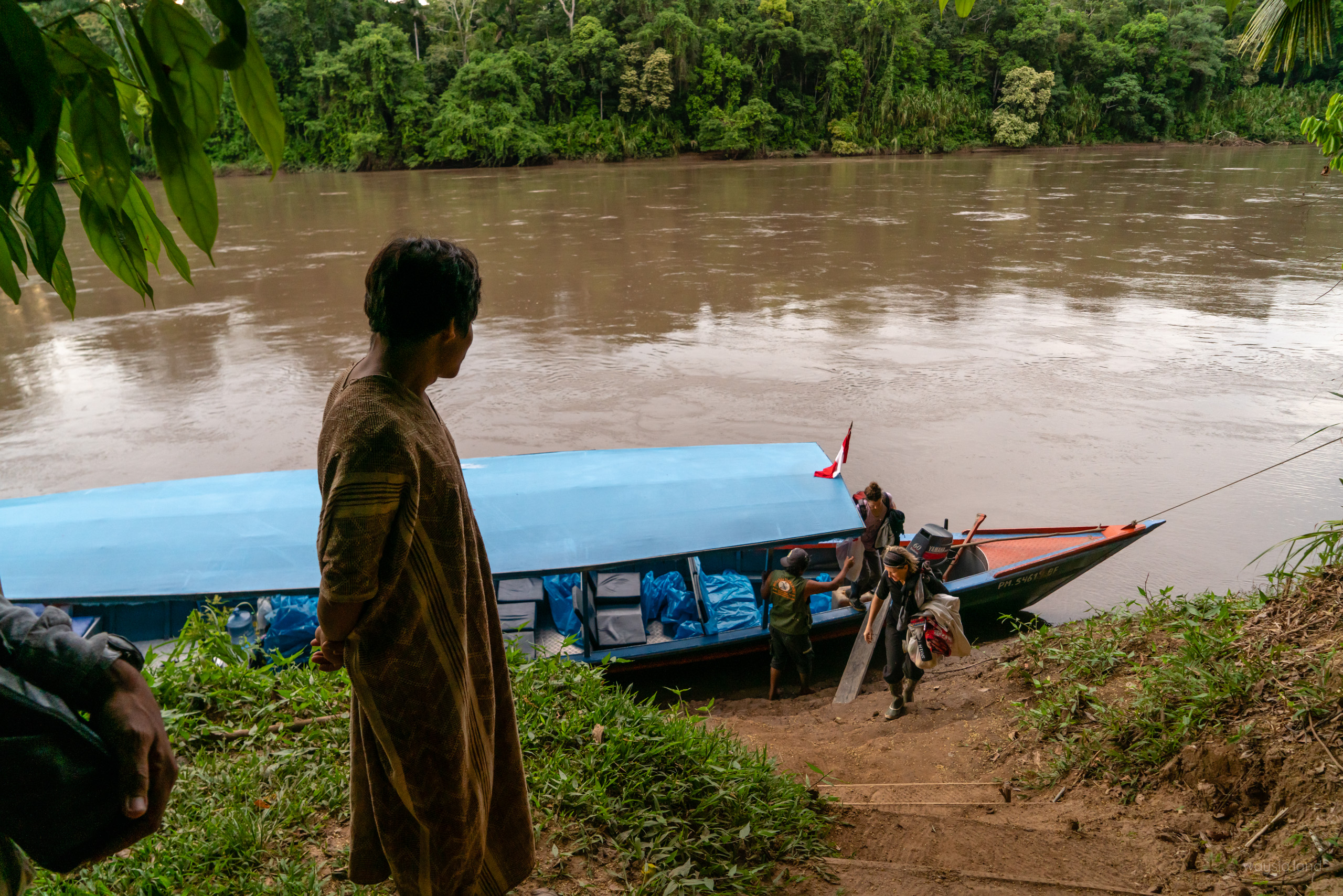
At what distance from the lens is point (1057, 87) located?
42188 mm

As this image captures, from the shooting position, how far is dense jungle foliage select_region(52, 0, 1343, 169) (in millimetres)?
37875

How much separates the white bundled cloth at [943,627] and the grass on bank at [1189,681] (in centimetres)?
41

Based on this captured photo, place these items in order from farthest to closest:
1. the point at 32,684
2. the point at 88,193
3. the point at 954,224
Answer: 1. the point at 954,224
2. the point at 32,684
3. the point at 88,193

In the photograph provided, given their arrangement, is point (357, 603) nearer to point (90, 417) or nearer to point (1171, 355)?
point (90, 417)

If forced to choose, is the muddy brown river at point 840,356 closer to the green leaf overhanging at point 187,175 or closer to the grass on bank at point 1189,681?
the grass on bank at point 1189,681

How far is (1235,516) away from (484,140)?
118ft

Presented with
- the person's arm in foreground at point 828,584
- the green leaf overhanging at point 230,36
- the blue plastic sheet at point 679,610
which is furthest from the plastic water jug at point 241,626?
the green leaf overhanging at point 230,36

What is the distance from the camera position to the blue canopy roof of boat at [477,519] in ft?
16.6

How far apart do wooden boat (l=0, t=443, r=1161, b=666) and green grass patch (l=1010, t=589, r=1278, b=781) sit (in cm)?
160

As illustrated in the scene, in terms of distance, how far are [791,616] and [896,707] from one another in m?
0.84

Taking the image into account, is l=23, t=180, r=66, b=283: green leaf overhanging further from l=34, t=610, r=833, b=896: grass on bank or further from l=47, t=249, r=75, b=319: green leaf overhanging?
l=34, t=610, r=833, b=896: grass on bank

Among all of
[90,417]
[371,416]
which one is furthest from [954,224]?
[371,416]

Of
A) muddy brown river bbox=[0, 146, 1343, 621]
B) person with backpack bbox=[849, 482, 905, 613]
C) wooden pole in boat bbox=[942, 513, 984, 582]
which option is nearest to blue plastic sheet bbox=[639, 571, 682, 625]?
person with backpack bbox=[849, 482, 905, 613]

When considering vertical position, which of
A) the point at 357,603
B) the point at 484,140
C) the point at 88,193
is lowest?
the point at 357,603
